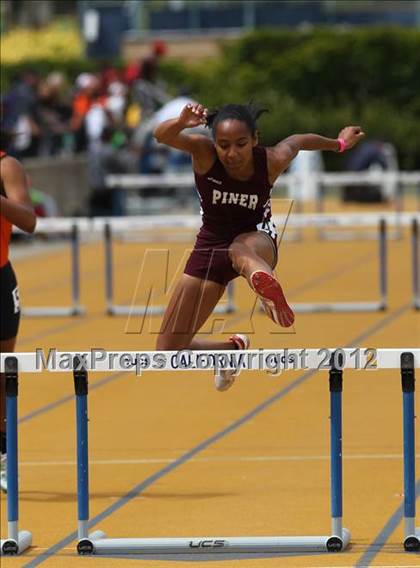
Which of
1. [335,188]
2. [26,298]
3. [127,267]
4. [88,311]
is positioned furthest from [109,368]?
[335,188]

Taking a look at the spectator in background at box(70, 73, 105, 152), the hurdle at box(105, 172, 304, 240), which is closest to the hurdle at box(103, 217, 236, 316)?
the hurdle at box(105, 172, 304, 240)

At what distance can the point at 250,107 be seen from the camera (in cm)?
791

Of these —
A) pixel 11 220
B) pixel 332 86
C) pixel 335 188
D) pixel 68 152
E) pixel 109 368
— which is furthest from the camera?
pixel 332 86

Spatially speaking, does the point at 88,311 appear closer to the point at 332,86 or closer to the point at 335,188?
the point at 335,188

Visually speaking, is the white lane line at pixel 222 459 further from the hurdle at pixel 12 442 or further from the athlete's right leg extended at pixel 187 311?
the hurdle at pixel 12 442

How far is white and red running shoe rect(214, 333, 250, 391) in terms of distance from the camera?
788 centimetres

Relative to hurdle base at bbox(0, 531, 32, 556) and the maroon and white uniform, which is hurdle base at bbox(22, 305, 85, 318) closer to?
the maroon and white uniform

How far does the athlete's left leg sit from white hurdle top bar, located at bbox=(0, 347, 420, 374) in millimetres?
383

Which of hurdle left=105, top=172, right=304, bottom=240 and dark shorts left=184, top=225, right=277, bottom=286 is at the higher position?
dark shorts left=184, top=225, right=277, bottom=286

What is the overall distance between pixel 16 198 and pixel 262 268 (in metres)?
1.82

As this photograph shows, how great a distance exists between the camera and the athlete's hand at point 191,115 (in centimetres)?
753

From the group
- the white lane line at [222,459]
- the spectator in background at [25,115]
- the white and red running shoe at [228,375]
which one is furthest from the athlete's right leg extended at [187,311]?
the spectator in background at [25,115]

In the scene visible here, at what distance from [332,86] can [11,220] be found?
31952mm

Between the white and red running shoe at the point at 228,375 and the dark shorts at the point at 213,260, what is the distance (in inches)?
14.8
